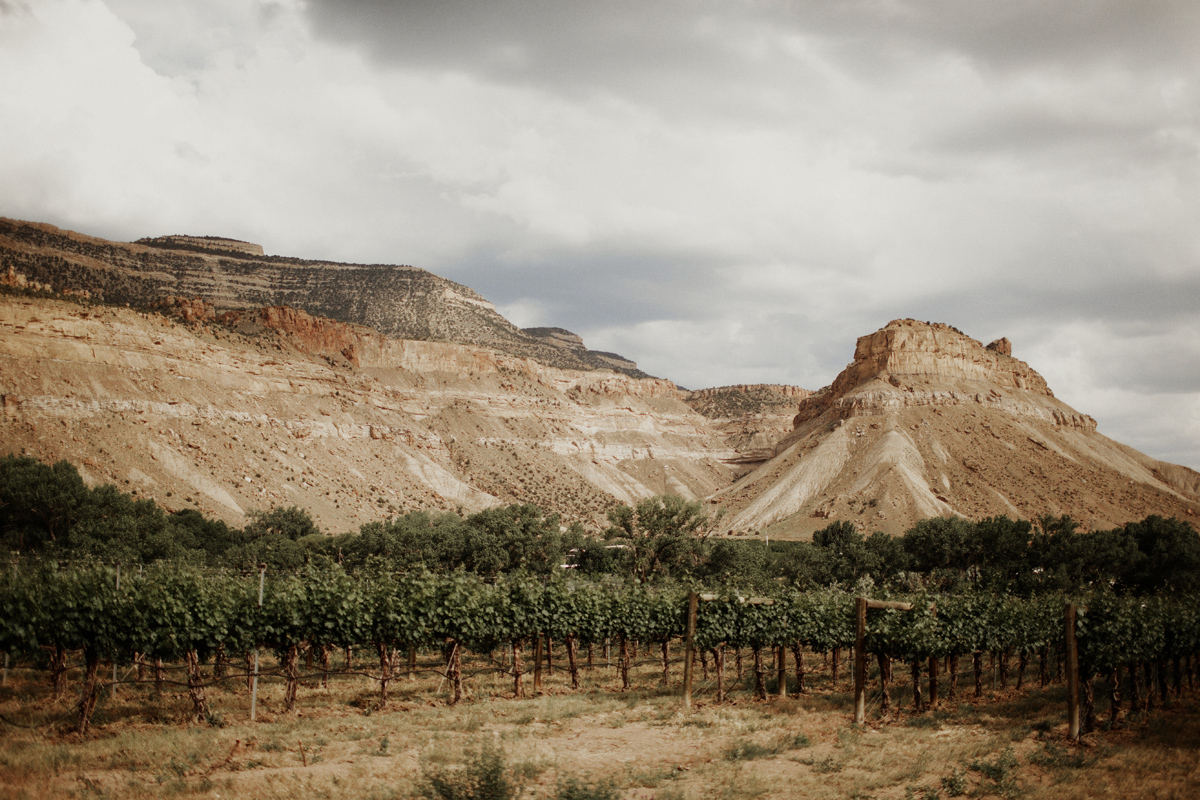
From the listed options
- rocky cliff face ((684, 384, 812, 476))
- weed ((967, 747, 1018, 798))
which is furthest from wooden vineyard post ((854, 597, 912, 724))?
rocky cliff face ((684, 384, 812, 476))

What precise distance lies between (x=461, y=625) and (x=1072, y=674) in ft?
48.6

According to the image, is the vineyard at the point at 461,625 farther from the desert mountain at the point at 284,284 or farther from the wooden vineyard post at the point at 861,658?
the desert mountain at the point at 284,284

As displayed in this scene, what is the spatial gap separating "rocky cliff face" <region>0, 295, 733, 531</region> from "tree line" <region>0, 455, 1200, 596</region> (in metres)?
13.1

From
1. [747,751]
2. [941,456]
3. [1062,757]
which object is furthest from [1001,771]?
[941,456]

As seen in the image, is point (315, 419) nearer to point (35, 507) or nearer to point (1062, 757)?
point (35, 507)

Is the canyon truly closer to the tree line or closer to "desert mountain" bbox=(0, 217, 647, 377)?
"desert mountain" bbox=(0, 217, 647, 377)

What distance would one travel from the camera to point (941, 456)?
3629 inches

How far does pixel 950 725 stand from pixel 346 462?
75.9 metres

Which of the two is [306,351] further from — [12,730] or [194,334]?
[12,730]

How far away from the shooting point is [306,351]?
9950cm

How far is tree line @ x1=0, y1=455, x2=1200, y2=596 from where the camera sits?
41.6 meters

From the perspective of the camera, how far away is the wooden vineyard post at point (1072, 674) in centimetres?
1524

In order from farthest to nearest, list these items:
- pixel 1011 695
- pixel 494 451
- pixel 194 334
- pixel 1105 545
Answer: pixel 494 451 → pixel 194 334 → pixel 1105 545 → pixel 1011 695

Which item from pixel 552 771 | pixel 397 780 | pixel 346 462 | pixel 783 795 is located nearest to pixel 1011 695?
pixel 783 795
